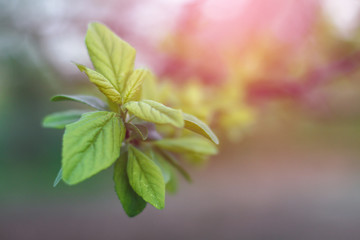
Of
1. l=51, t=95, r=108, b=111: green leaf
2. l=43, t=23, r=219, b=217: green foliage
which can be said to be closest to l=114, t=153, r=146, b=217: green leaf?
l=43, t=23, r=219, b=217: green foliage

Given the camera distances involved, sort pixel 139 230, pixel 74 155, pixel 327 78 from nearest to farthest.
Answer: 1. pixel 74 155
2. pixel 327 78
3. pixel 139 230

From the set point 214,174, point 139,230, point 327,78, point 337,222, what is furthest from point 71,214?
point 327,78

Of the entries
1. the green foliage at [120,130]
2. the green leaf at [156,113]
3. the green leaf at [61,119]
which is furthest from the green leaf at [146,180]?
the green leaf at [61,119]

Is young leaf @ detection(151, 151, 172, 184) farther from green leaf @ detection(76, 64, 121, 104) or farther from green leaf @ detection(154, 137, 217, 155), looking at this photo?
green leaf @ detection(76, 64, 121, 104)

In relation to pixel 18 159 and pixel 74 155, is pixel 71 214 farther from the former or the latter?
pixel 74 155

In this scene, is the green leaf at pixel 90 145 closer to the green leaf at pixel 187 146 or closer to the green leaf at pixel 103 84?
the green leaf at pixel 103 84

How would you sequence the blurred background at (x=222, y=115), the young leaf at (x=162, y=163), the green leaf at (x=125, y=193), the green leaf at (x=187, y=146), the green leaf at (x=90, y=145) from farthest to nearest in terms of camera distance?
the blurred background at (x=222, y=115) < the green leaf at (x=187, y=146) < the young leaf at (x=162, y=163) < the green leaf at (x=125, y=193) < the green leaf at (x=90, y=145)

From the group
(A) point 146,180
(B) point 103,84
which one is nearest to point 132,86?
(B) point 103,84
